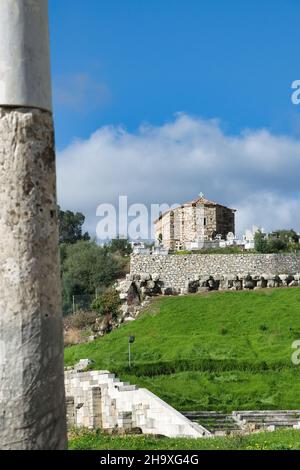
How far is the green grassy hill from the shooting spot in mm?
26484

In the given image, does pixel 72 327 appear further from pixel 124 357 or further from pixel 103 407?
pixel 103 407

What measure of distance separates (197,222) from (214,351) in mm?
33321

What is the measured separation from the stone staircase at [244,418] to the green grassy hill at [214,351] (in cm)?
108

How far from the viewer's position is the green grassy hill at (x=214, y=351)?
86.9 ft

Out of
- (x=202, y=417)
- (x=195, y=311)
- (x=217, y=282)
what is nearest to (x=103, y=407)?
(x=202, y=417)

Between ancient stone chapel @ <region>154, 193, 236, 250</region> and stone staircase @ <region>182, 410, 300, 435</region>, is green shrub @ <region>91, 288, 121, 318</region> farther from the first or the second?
stone staircase @ <region>182, 410, 300, 435</region>

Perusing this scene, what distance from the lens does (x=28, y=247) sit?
16.1 ft

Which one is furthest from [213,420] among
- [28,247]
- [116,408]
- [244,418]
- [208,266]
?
[208,266]

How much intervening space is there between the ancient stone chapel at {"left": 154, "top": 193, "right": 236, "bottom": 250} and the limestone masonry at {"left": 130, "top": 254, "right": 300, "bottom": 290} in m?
12.0

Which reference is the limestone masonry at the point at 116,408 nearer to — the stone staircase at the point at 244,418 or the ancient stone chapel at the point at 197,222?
the stone staircase at the point at 244,418

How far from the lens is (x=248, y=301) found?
1783 inches

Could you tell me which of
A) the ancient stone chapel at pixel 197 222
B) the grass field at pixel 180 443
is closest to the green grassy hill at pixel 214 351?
the grass field at pixel 180 443

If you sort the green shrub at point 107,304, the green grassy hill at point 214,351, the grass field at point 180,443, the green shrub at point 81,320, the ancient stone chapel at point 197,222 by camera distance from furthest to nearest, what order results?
the ancient stone chapel at point 197,222 → the green shrub at point 107,304 → the green shrub at point 81,320 → the green grassy hill at point 214,351 → the grass field at point 180,443

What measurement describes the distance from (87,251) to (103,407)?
32760 mm
